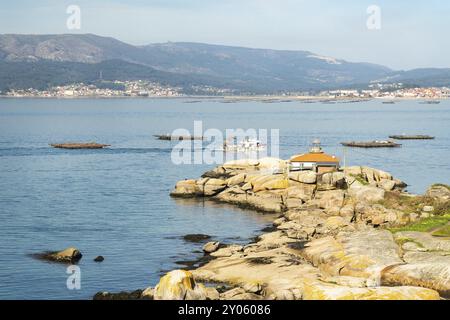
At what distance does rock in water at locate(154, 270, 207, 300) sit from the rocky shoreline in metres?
0.04

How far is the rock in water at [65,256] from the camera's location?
130 ft

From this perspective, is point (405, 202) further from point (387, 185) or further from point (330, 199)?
point (387, 185)

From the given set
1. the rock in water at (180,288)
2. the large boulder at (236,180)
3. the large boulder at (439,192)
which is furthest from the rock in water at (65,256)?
the large boulder at (236,180)

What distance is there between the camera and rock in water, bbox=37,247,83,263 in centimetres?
3953

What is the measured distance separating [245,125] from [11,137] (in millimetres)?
54048

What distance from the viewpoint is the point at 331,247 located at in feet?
118

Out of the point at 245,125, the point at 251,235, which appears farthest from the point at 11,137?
the point at 251,235

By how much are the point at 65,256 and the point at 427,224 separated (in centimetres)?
1859

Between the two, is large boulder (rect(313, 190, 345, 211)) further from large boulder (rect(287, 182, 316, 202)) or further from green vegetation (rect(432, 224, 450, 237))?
green vegetation (rect(432, 224, 450, 237))

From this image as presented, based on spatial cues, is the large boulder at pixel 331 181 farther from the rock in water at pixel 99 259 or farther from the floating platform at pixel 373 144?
the floating platform at pixel 373 144

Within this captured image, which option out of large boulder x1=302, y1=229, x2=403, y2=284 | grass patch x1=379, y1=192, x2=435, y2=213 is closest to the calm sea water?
large boulder x1=302, y1=229, x2=403, y2=284

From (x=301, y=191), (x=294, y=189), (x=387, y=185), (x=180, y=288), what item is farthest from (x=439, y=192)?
(x=180, y=288)
